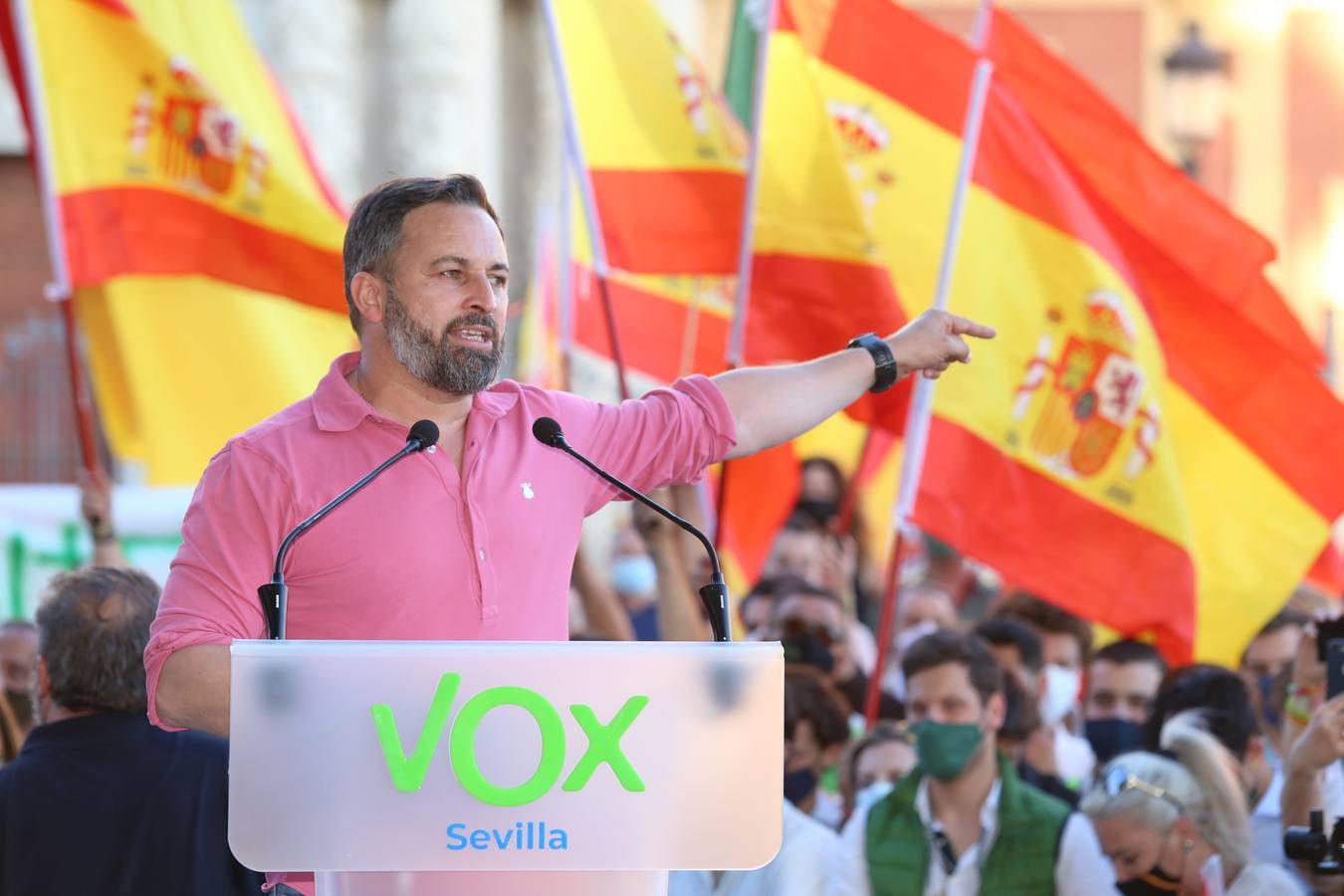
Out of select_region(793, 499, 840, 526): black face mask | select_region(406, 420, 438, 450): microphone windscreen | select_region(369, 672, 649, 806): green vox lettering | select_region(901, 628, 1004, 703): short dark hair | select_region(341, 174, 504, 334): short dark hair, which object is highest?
select_region(793, 499, 840, 526): black face mask

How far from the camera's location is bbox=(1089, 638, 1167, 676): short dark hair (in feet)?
22.1

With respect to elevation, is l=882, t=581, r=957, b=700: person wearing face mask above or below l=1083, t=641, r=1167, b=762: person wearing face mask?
above

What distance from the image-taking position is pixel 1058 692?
7414mm

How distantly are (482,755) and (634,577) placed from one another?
692 centimetres

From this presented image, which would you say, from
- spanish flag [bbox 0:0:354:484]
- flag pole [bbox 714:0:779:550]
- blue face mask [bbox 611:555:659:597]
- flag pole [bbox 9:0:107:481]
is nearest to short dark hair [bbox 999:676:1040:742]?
flag pole [bbox 714:0:779:550]

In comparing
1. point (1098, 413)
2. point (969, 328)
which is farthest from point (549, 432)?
point (1098, 413)

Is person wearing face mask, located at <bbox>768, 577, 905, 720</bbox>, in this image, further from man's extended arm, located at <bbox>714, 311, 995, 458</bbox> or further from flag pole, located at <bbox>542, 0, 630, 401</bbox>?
man's extended arm, located at <bbox>714, 311, 995, 458</bbox>

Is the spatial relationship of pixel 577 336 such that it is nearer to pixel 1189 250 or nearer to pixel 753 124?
pixel 753 124

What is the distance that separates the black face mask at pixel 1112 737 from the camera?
6668mm

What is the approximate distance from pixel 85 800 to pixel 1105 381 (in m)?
3.93

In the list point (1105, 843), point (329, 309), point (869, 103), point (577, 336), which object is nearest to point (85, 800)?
point (1105, 843)

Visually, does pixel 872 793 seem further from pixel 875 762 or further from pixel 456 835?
pixel 456 835

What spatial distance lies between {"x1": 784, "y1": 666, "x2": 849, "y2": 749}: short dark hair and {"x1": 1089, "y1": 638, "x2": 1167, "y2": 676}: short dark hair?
1.09 meters

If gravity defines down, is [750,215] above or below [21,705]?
above
